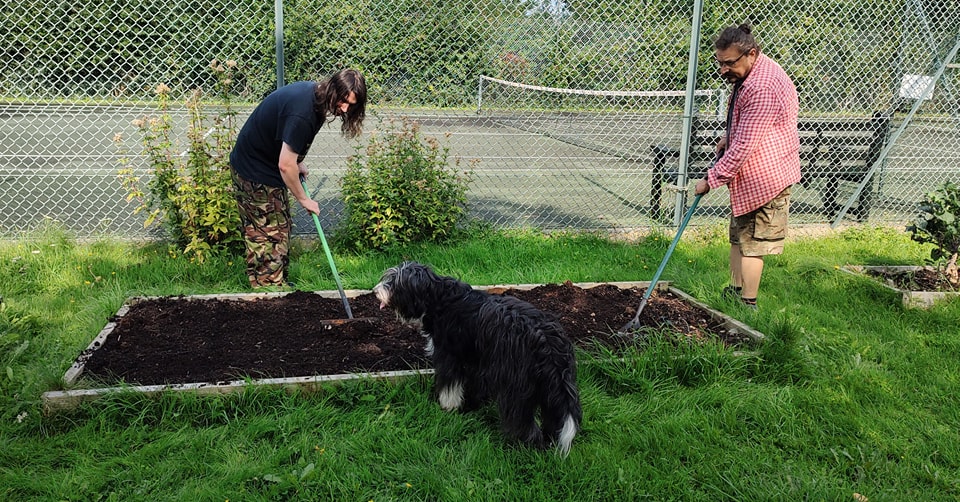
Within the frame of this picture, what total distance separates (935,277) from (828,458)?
3.44 m

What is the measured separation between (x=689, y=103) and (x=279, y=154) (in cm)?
450

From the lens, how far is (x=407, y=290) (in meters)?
3.30

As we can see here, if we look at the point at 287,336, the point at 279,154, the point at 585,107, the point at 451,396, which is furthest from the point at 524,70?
the point at 451,396

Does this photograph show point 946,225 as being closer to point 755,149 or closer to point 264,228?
point 755,149

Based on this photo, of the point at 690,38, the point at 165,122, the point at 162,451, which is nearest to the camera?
the point at 162,451

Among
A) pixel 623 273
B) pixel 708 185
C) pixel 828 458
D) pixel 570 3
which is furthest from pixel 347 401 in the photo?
pixel 570 3

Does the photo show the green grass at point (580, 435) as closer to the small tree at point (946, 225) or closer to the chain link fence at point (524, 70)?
the small tree at point (946, 225)

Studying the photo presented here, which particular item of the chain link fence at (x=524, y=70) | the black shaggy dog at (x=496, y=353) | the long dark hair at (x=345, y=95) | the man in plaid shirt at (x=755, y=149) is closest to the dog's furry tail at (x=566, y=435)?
the black shaggy dog at (x=496, y=353)

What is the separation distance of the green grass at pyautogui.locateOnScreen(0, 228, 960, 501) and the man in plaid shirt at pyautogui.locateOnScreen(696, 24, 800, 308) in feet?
1.90

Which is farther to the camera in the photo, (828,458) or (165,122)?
(165,122)

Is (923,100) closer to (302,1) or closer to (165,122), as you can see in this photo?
(302,1)

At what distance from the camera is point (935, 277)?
5.40m

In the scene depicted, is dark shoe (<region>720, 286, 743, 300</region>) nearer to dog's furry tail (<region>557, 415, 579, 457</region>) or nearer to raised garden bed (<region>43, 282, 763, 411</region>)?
raised garden bed (<region>43, 282, 763, 411</region>)

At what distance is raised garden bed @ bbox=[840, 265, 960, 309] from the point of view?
4926 mm
